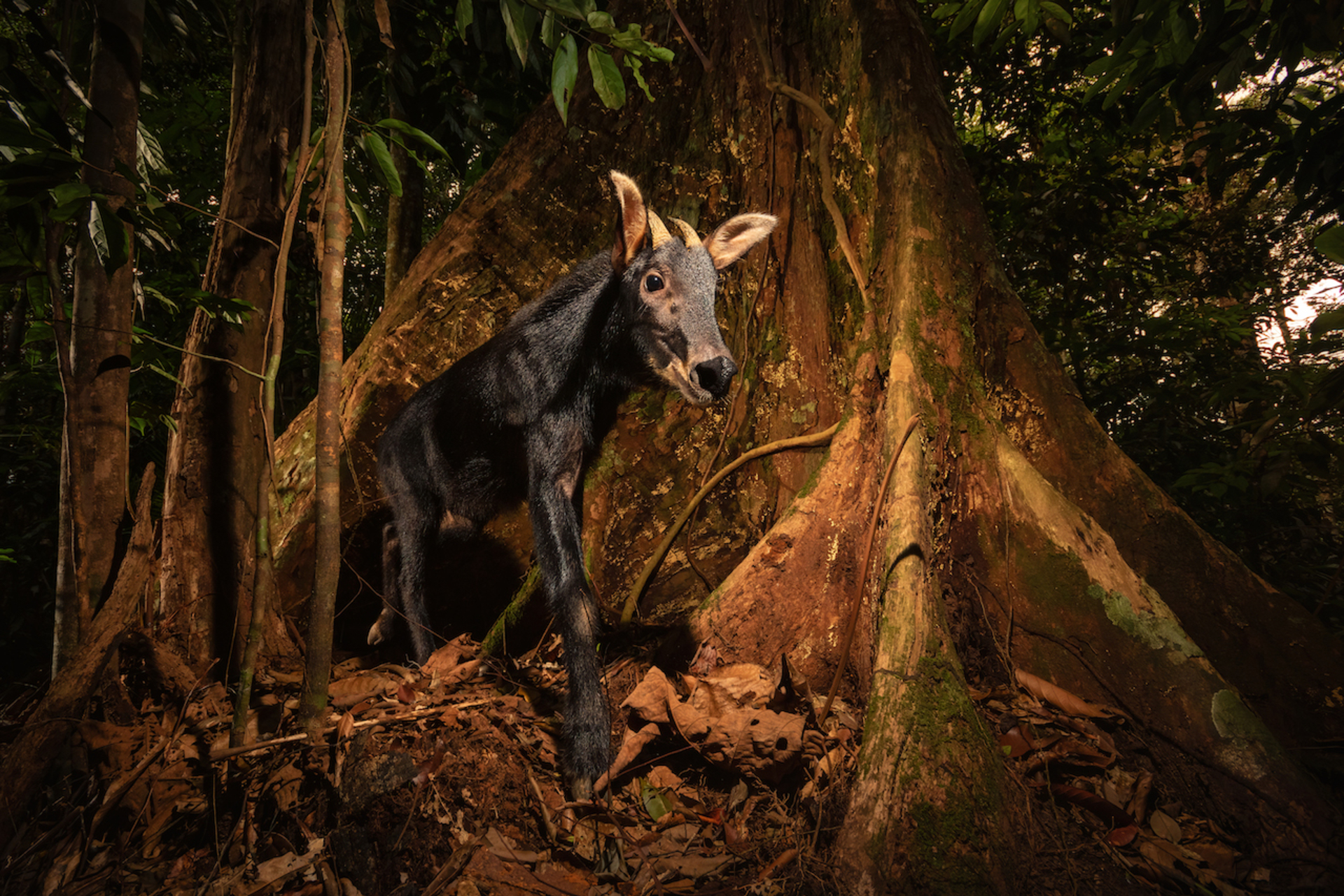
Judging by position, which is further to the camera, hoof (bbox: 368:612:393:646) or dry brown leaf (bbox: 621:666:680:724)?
hoof (bbox: 368:612:393:646)

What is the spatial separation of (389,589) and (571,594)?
3.67 feet

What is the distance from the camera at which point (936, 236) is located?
2.86 meters

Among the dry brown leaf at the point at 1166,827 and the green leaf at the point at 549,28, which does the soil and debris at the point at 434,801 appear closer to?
the dry brown leaf at the point at 1166,827

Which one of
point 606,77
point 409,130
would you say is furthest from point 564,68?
point 409,130

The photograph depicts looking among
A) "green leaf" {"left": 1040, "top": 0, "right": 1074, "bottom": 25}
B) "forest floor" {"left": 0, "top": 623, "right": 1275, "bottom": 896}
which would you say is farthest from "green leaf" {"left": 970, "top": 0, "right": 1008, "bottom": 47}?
"forest floor" {"left": 0, "top": 623, "right": 1275, "bottom": 896}

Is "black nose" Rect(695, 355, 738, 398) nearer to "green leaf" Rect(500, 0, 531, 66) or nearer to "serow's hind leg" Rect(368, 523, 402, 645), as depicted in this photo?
"green leaf" Rect(500, 0, 531, 66)

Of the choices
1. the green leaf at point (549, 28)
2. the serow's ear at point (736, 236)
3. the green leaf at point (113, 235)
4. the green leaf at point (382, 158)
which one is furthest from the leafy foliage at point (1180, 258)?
the green leaf at point (113, 235)

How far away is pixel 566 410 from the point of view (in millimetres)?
2885

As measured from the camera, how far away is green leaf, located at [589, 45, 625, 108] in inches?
73.5

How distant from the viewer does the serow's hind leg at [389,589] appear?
313 centimetres

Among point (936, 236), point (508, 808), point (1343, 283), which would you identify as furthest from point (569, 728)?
point (1343, 283)

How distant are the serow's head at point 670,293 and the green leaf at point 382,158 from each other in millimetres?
808

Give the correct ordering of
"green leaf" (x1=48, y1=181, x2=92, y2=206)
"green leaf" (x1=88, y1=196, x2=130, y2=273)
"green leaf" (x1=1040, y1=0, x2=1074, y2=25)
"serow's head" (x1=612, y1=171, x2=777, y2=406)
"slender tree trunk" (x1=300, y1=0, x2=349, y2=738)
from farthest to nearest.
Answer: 1. "green leaf" (x1=1040, y1=0, x2=1074, y2=25)
2. "serow's head" (x1=612, y1=171, x2=777, y2=406)
3. "slender tree trunk" (x1=300, y1=0, x2=349, y2=738)
4. "green leaf" (x1=88, y1=196, x2=130, y2=273)
5. "green leaf" (x1=48, y1=181, x2=92, y2=206)

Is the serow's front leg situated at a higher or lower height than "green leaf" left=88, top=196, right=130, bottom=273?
lower
